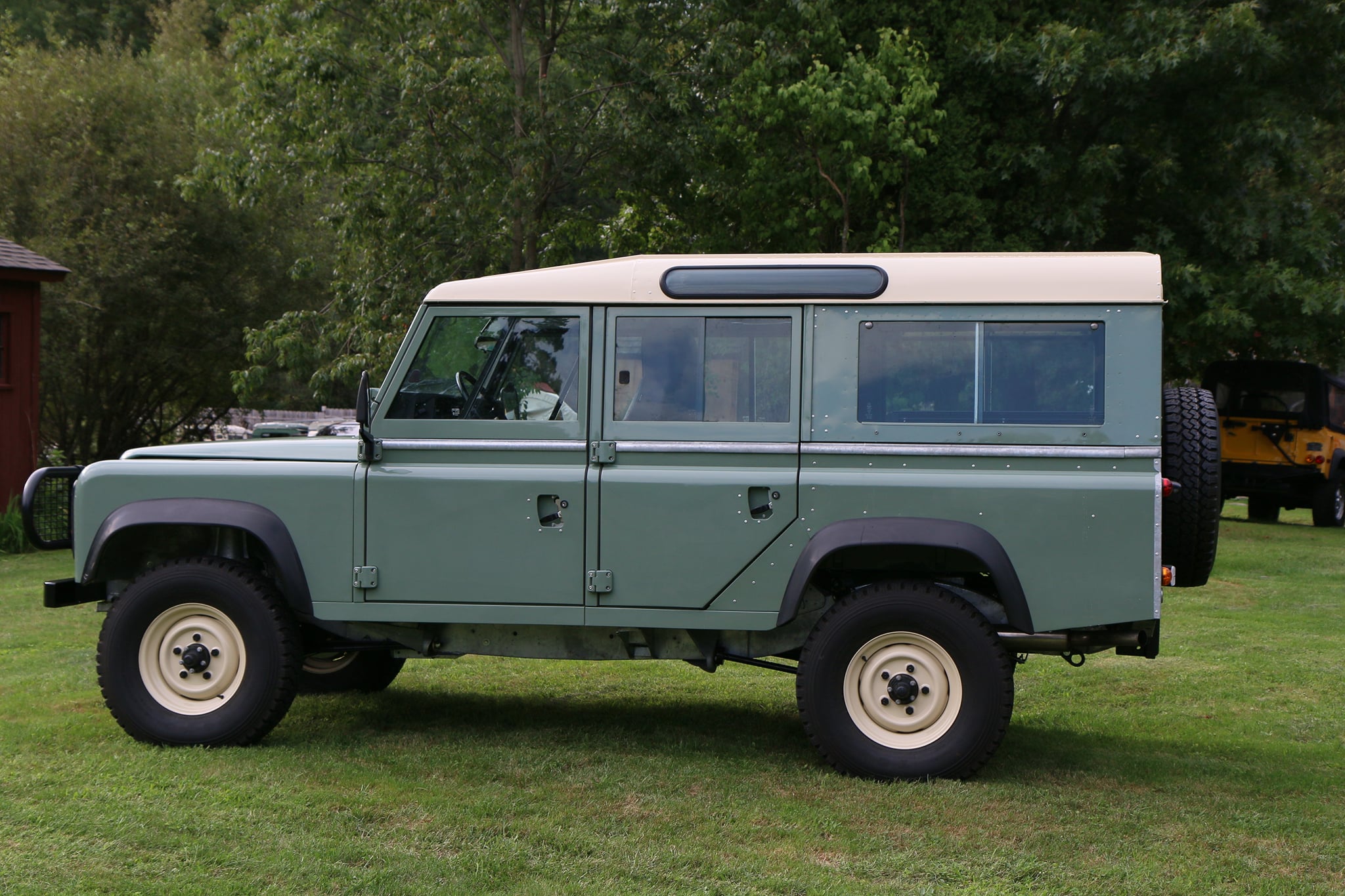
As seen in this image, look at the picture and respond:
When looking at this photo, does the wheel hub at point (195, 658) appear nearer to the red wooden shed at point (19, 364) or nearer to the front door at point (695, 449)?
the front door at point (695, 449)

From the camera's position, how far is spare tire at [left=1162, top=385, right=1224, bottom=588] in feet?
18.6

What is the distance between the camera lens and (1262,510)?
21.9m

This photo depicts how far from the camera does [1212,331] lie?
672 inches

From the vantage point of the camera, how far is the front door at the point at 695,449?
5871mm

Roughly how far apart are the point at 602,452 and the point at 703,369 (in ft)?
1.99

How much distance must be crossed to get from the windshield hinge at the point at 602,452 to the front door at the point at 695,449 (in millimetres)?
23

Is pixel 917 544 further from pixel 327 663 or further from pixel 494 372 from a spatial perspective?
pixel 327 663

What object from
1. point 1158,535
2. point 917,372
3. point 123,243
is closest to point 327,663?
point 917,372

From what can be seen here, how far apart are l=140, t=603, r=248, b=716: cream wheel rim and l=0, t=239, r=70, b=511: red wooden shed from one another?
1172cm

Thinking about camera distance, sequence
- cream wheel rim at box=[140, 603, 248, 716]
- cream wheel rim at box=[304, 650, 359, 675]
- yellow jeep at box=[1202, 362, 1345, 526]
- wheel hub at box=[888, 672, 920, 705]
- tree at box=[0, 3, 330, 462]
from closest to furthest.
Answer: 1. wheel hub at box=[888, 672, 920, 705]
2. cream wheel rim at box=[140, 603, 248, 716]
3. cream wheel rim at box=[304, 650, 359, 675]
4. yellow jeep at box=[1202, 362, 1345, 526]
5. tree at box=[0, 3, 330, 462]

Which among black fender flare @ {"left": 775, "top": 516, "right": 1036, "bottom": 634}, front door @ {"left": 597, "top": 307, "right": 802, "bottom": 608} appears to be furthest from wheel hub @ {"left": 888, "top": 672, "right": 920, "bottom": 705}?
front door @ {"left": 597, "top": 307, "right": 802, "bottom": 608}

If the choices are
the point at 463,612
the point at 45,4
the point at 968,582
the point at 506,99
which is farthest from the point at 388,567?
the point at 45,4

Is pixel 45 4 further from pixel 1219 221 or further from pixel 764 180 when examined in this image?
pixel 1219 221

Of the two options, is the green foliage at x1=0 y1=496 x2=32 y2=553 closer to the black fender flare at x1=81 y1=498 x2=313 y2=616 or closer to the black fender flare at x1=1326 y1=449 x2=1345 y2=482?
the black fender flare at x1=81 y1=498 x2=313 y2=616
